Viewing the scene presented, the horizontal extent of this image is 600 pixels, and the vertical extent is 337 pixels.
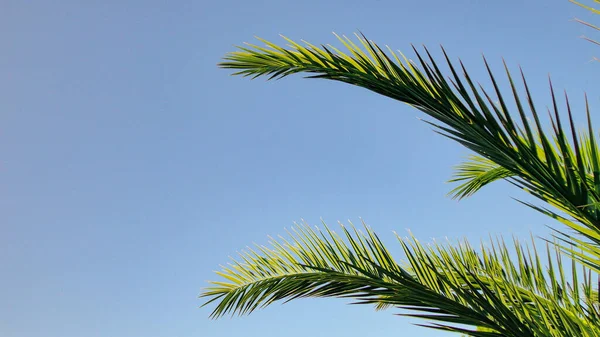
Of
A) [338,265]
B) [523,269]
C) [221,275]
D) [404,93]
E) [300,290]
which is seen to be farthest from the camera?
[221,275]

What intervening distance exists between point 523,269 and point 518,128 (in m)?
0.88

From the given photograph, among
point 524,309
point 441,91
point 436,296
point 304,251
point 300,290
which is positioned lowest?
point 524,309

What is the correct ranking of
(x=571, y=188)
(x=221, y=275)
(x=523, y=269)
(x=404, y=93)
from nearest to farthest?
(x=571, y=188), (x=404, y=93), (x=523, y=269), (x=221, y=275)

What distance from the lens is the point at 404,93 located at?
2.05 metres

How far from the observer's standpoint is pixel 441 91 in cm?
189

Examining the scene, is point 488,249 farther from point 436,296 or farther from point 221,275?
point 221,275

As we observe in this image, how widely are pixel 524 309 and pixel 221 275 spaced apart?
170 centimetres

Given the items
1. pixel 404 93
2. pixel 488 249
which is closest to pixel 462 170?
pixel 488 249

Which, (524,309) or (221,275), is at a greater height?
(221,275)

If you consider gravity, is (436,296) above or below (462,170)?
below

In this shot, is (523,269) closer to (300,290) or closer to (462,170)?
(300,290)

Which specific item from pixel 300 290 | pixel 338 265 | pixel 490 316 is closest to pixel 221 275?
pixel 300 290

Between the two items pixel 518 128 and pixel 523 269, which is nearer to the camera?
pixel 518 128

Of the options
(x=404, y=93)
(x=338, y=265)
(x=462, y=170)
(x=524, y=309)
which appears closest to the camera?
(x=524, y=309)
